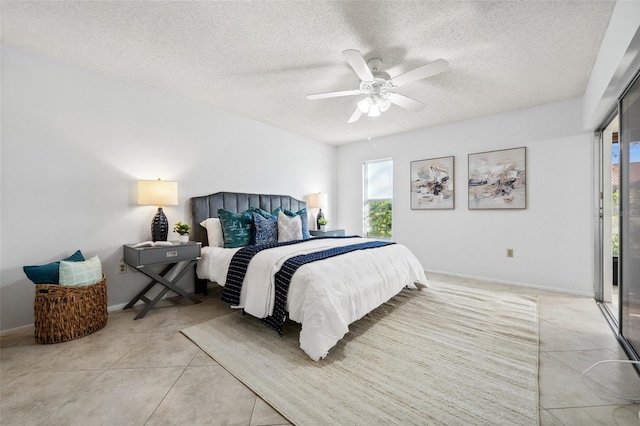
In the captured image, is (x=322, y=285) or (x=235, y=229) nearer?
(x=322, y=285)

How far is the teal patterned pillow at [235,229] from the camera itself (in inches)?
129

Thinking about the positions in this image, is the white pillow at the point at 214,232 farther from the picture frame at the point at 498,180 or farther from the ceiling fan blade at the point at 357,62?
the picture frame at the point at 498,180

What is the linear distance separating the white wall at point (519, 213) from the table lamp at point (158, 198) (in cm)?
369

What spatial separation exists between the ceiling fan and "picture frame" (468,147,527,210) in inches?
75.3

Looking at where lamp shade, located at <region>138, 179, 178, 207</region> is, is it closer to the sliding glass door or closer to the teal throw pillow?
the teal throw pillow

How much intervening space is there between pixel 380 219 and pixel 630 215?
3571 millimetres

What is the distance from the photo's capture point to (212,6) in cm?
190

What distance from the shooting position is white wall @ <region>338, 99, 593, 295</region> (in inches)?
136

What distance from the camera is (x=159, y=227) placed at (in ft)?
10.0

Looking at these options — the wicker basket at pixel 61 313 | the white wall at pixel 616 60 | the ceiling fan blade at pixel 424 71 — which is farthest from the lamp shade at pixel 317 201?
the white wall at pixel 616 60

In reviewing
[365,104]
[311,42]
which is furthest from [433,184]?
[311,42]

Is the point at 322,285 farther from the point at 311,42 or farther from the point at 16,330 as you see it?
the point at 16,330

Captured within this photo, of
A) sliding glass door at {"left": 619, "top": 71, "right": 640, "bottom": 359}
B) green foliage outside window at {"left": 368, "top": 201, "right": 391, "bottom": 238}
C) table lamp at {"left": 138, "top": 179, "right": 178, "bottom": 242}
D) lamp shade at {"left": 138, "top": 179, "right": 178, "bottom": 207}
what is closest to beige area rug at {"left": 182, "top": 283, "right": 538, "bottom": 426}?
sliding glass door at {"left": 619, "top": 71, "right": 640, "bottom": 359}

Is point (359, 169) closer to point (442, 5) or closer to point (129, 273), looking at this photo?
point (442, 5)
